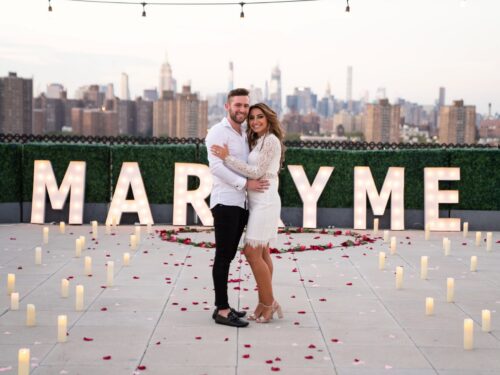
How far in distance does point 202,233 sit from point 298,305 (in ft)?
25.1

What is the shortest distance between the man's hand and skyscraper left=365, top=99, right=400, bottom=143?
16660 cm

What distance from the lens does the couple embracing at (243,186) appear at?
7.92m

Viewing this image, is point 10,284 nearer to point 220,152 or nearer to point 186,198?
point 220,152

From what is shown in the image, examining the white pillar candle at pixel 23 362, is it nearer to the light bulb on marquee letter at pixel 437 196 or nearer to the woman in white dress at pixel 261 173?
the woman in white dress at pixel 261 173

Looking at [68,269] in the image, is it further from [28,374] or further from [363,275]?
[28,374]

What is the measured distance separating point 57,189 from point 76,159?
3.14 feet

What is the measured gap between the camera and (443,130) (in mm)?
175500

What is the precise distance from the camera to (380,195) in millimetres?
17922

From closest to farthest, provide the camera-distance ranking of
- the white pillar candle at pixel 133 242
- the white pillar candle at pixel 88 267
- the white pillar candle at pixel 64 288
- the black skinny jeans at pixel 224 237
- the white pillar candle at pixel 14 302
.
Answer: the black skinny jeans at pixel 224 237 → the white pillar candle at pixel 14 302 → the white pillar candle at pixel 64 288 → the white pillar candle at pixel 88 267 → the white pillar candle at pixel 133 242

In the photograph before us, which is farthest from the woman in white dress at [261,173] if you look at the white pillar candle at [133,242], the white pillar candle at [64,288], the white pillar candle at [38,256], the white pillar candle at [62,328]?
the white pillar candle at [133,242]

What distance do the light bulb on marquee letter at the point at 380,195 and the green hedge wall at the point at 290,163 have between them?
21.0 inches

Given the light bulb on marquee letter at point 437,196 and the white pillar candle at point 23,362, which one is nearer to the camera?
the white pillar candle at point 23,362

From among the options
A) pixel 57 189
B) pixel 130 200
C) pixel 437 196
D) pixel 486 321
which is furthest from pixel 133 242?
pixel 437 196

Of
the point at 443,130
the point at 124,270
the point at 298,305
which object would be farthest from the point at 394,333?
the point at 443,130
